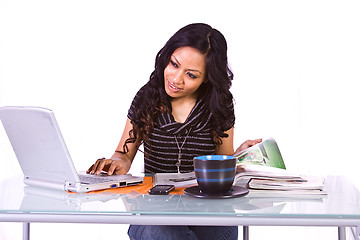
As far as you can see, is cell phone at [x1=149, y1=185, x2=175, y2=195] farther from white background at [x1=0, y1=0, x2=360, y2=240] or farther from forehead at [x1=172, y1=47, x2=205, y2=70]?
white background at [x1=0, y1=0, x2=360, y2=240]

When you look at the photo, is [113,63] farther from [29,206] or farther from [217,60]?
[29,206]

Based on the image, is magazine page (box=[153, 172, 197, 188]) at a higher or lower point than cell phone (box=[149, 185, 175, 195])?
higher

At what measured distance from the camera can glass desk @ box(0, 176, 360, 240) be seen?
1.06 m

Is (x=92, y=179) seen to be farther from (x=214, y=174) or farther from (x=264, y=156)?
(x=264, y=156)

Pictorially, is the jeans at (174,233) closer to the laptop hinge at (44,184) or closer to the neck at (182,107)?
the laptop hinge at (44,184)

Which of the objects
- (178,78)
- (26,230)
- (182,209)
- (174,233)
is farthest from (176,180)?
(26,230)

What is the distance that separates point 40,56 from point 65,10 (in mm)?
330

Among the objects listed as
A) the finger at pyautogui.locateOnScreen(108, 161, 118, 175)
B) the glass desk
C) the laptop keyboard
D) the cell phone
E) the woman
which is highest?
the woman

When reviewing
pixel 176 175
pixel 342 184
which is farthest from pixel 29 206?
pixel 342 184

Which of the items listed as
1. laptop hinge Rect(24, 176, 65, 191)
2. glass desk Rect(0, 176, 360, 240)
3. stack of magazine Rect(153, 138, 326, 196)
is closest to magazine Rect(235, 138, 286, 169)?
stack of magazine Rect(153, 138, 326, 196)

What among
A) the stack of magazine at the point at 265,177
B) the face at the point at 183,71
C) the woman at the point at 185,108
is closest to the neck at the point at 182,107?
the woman at the point at 185,108

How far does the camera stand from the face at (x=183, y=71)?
75.7 inches

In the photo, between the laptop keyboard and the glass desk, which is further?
the laptop keyboard

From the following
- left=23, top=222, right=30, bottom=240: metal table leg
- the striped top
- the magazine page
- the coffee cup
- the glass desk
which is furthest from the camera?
the striped top
